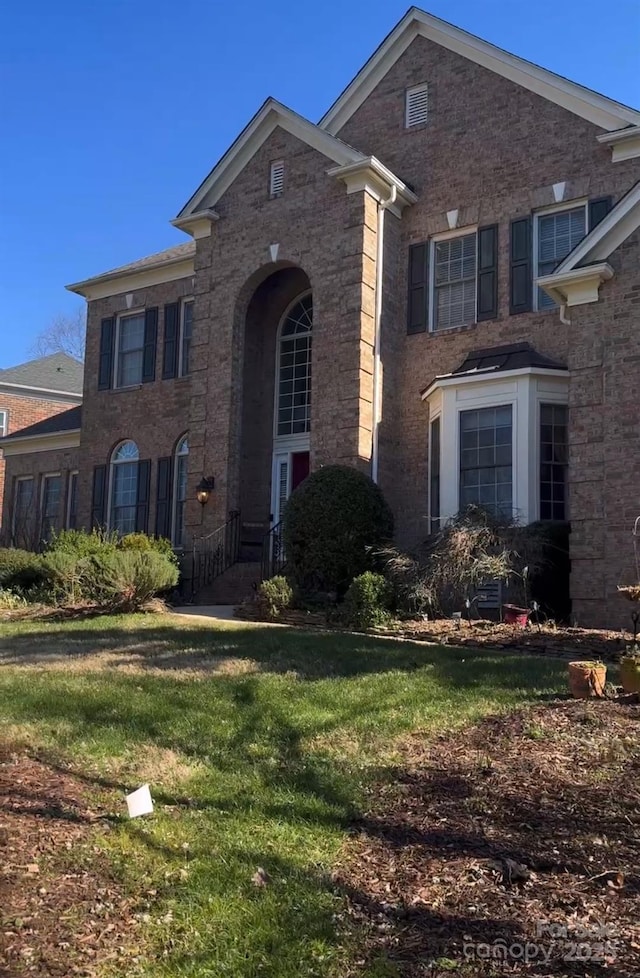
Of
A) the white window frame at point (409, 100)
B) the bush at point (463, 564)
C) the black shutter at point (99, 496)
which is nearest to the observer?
the bush at point (463, 564)

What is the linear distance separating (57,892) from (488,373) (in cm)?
1178

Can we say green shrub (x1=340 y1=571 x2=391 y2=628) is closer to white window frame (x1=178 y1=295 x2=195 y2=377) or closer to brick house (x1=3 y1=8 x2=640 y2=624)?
brick house (x1=3 y1=8 x2=640 y2=624)

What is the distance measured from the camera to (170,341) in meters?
20.9

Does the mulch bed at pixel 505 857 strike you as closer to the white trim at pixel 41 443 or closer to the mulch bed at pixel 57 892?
the mulch bed at pixel 57 892

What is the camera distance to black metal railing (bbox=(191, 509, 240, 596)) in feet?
56.2

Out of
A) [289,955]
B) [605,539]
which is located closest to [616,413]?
[605,539]

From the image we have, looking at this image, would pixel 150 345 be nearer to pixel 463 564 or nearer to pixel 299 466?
pixel 299 466

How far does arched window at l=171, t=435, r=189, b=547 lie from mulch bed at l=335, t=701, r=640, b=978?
14.6m

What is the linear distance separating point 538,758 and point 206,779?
2.00 m

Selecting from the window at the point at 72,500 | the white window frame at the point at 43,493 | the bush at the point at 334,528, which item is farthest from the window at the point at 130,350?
the bush at the point at 334,528

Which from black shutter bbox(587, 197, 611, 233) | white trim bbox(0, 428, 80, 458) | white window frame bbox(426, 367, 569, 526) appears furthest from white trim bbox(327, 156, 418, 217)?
white trim bbox(0, 428, 80, 458)

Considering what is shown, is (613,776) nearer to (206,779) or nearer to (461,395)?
(206,779)

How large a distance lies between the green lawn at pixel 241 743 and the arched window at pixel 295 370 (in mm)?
8317

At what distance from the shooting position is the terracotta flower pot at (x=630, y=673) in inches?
272
